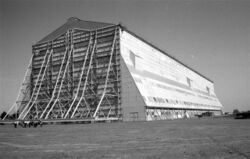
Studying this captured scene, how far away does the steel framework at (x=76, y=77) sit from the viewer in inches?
1791

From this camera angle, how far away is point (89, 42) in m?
49.5

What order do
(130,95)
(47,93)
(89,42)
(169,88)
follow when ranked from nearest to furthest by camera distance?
(130,95), (89,42), (47,93), (169,88)

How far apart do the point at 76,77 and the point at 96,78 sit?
5567mm

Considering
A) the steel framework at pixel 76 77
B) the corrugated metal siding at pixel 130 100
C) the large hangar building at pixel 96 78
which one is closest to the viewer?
the corrugated metal siding at pixel 130 100

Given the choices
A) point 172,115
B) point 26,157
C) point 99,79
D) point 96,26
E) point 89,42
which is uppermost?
point 96,26

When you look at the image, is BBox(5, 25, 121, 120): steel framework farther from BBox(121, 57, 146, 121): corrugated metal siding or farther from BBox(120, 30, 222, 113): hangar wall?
BBox(120, 30, 222, 113): hangar wall

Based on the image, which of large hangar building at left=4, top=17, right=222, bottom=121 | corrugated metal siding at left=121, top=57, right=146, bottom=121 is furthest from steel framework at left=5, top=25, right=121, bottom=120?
corrugated metal siding at left=121, top=57, right=146, bottom=121

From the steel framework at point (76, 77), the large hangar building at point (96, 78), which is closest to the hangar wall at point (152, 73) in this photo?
the large hangar building at point (96, 78)

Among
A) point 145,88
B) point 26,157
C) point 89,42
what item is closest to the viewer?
point 26,157

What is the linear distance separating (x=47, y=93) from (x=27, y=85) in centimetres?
733

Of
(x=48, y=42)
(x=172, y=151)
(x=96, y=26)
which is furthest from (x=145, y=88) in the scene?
(x=172, y=151)

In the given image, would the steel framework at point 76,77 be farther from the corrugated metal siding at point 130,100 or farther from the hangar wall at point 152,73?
the hangar wall at point 152,73

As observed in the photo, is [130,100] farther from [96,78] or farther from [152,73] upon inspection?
[152,73]

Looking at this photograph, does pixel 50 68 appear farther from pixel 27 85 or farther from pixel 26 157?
pixel 26 157
